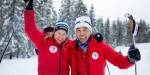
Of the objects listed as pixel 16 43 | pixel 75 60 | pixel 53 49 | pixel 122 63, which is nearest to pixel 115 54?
pixel 122 63

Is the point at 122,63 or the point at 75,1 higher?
the point at 75,1

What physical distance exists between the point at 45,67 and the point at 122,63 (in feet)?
4.31

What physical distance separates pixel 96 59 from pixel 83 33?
0.48 meters

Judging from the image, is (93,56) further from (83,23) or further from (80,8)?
(80,8)

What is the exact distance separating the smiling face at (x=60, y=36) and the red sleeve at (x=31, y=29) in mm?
341

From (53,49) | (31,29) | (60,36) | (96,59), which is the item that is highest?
(31,29)

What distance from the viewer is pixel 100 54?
5930 millimetres

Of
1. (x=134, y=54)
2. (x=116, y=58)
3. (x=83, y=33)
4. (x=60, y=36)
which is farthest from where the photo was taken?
(x=60, y=36)

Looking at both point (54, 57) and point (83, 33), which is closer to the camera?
point (83, 33)

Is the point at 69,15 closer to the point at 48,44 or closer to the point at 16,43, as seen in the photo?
the point at 16,43

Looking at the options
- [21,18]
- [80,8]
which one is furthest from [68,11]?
[21,18]

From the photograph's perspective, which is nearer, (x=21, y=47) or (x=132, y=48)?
(x=132, y=48)

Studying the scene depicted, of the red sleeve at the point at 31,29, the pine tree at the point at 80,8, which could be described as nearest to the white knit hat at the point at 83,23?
the red sleeve at the point at 31,29

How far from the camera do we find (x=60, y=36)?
250 inches
